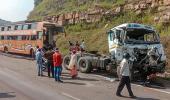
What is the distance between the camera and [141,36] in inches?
866

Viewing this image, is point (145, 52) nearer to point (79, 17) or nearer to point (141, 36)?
point (141, 36)

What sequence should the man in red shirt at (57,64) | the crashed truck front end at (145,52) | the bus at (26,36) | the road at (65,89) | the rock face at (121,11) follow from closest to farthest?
the road at (65,89) < the man in red shirt at (57,64) < the crashed truck front end at (145,52) < the rock face at (121,11) < the bus at (26,36)

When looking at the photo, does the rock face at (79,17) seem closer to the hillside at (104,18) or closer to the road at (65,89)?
the hillside at (104,18)

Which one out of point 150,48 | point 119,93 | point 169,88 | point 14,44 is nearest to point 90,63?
point 150,48

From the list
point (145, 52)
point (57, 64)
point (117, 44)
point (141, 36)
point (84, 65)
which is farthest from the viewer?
point (84, 65)

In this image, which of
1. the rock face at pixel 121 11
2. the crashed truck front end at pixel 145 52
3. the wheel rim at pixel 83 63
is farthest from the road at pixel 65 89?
the rock face at pixel 121 11

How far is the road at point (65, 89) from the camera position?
15586mm

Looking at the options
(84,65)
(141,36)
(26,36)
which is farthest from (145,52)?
(26,36)

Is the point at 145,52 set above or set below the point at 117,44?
below

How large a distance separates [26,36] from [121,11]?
9.16 metres

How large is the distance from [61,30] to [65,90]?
17.8 m

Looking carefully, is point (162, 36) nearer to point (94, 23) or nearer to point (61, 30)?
point (61, 30)

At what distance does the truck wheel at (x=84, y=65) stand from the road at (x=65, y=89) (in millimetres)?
923

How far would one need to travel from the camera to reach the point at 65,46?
41062 millimetres
